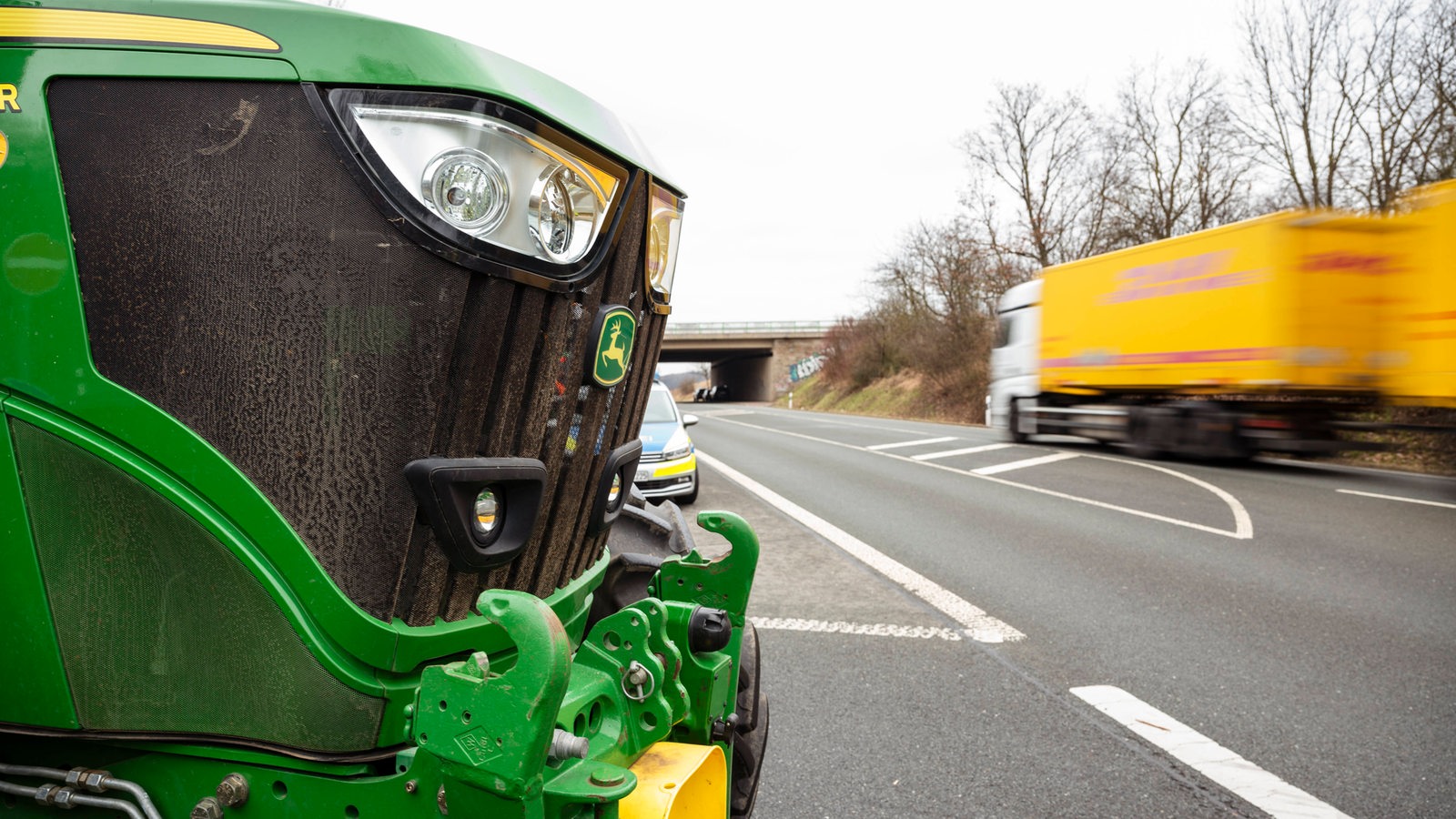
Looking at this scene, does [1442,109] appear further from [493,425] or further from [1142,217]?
[493,425]

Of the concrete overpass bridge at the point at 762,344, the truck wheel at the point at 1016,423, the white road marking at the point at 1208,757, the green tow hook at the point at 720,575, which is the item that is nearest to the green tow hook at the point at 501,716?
the green tow hook at the point at 720,575

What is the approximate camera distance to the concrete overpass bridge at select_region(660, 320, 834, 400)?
6100cm

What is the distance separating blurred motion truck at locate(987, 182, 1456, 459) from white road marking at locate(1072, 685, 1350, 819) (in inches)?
224

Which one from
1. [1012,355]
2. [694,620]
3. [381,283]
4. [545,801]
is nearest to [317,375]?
[381,283]

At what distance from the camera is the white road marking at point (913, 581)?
5.10 metres

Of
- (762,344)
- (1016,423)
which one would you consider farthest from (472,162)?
(762,344)

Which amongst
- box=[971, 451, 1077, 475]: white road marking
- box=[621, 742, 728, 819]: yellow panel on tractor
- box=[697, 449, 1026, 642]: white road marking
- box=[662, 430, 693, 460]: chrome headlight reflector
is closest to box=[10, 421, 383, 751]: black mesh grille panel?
box=[621, 742, 728, 819]: yellow panel on tractor

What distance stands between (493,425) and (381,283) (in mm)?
272

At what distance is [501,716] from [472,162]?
775 mm

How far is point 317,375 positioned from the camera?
1341mm

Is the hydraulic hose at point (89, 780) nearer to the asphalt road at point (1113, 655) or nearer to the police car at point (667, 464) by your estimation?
the asphalt road at point (1113, 655)

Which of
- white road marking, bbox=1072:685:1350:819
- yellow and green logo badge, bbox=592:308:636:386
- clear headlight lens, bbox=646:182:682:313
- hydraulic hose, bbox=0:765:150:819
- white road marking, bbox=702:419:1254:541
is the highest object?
clear headlight lens, bbox=646:182:682:313

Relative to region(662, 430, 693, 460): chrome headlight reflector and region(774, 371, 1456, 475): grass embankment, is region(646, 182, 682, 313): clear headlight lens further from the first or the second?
region(774, 371, 1456, 475): grass embankment

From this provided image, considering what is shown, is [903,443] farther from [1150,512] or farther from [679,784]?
[679,784]
